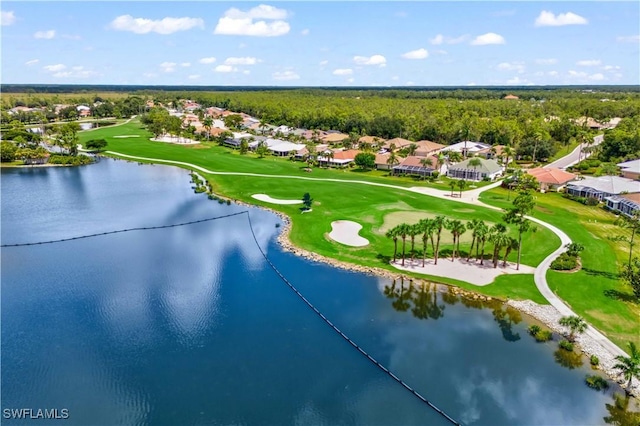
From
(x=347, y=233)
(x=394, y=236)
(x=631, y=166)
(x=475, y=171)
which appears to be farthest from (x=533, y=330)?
(x=631, y=166)

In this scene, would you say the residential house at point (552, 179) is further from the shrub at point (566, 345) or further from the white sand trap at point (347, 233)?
the shrub at point (566, 345)

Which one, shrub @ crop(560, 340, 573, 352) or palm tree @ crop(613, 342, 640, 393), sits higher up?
palm tree @ crop(613, 342, 640, 393)

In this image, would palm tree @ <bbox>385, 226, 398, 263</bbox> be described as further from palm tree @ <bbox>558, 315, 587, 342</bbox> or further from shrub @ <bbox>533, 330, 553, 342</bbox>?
palm tree @ <bbox>558, 315, 587, 342</bbox>

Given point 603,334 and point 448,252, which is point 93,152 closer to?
point 448,252

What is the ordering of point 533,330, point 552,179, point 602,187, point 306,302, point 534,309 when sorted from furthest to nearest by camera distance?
1. point 552,179
2. point 602,187
3. point 306,302
4. point 534,309
5. point 533,330

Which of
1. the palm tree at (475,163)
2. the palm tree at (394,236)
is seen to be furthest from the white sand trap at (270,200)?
the palm tree at (475,163)

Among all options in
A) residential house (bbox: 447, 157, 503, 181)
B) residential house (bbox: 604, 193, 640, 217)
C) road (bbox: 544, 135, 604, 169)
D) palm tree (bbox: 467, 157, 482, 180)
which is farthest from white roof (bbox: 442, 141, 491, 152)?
residential house (bbox: 604, 193, 640, 217)

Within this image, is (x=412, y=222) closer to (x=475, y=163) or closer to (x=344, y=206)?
(x=344, y=206)
